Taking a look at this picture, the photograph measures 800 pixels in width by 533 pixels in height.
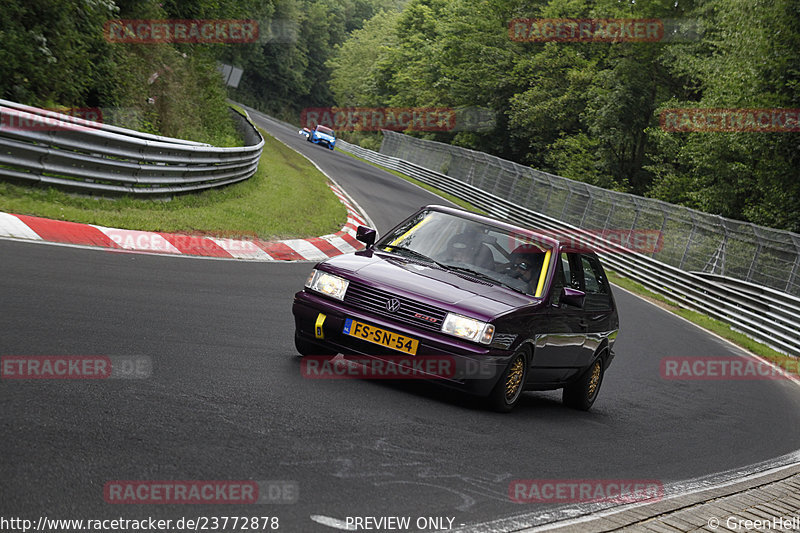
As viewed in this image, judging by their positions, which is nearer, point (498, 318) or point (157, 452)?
point (157, 452)

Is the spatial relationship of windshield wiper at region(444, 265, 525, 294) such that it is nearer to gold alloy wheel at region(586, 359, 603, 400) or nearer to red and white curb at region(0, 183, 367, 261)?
gold alloy wheel at region(586, 359, 603, 400)

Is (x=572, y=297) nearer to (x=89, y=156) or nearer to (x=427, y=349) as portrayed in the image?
(x=427, y=349)

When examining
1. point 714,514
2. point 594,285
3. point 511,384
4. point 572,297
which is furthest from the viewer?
point 594,285

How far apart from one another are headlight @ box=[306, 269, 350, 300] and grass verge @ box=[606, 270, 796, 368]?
1368cm

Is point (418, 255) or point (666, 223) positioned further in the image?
point (666, 223)

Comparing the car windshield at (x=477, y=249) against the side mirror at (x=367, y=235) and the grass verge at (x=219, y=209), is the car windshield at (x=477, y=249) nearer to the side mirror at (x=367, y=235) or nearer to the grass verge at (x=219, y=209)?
the side mirror at (x=367, y=235)

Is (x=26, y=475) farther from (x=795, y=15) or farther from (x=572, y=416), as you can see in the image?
(x=795, y=15)

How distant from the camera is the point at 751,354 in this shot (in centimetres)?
1881

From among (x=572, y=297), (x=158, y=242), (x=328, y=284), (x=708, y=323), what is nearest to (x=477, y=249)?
(x=572, y=297)

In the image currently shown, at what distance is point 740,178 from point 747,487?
28144 millimetres

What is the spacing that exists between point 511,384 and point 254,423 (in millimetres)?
2624

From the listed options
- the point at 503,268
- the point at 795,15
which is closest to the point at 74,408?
the point at 503,268

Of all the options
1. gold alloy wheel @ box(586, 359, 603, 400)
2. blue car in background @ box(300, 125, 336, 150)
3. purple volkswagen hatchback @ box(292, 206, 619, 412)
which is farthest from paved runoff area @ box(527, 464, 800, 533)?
blue car in background @ box(300, 125, 336, 150)

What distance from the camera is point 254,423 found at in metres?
5.12
